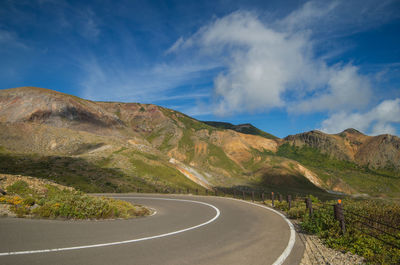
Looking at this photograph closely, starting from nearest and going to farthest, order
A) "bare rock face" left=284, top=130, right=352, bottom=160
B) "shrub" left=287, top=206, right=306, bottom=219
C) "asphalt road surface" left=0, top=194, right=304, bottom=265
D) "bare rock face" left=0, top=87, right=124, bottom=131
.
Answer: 1. "asphalt road surface" left=0, top=194, right=304, bottom=265
2. "shrub" left=287, top=206, right=306, bottom=219
3. "bare rock face" left=0, top=87, right=124, bottom=131
4. "bare rock face" left=284, top=130, right=352, bottom=160

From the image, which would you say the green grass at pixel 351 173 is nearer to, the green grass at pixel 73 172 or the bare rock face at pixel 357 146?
the bare rock face at pixel 357 146

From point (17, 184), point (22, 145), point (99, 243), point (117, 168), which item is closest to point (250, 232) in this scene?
point (99, 243)

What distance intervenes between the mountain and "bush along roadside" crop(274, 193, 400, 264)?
32.4 m

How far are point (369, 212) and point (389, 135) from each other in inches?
6657

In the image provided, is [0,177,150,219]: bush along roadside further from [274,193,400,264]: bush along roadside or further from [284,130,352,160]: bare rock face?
[284,130,352,160]: bare rock face

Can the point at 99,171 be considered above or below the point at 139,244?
above

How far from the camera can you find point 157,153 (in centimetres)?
7719

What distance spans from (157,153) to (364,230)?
238ft

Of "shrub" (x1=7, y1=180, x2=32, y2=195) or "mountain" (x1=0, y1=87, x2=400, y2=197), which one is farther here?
"mountain" (x1=0, y1=87, x2=400, y2=197)

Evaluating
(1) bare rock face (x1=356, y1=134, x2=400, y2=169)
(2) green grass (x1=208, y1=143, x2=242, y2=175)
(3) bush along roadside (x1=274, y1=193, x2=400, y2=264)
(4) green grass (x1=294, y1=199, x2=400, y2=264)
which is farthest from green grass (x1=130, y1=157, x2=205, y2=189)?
(1) bare rock face (x1=356, y1=134, x2=400, y2=169)

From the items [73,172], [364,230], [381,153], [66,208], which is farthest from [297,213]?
[381,153]

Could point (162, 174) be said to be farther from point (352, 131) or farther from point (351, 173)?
point (352, 131)

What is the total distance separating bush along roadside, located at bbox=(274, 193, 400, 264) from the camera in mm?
5918

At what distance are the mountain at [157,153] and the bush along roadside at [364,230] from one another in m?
32.4
